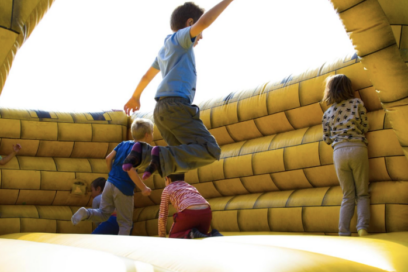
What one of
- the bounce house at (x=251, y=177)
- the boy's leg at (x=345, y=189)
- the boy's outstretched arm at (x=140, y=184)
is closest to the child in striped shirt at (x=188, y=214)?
the boy's outstretched arm at (x=140, y=184)

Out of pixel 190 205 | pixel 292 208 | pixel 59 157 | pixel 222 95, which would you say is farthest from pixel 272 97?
pixel 59 157

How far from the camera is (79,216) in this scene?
7.31 ft

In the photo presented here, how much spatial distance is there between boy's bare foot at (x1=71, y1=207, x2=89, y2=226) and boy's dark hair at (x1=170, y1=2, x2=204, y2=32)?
1.17 meters

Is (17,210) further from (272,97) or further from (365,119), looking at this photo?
(365,119)

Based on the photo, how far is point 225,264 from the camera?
2.74ft

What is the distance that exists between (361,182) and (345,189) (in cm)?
7

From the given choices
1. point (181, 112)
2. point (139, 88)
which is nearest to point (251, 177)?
point (139, 88)

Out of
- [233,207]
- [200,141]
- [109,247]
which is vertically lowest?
[233,207]

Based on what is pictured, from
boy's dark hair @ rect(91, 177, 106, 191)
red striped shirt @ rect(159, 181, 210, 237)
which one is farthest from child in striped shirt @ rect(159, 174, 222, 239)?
→ boy's dark hair @ rect(91, 177, 106, 191)

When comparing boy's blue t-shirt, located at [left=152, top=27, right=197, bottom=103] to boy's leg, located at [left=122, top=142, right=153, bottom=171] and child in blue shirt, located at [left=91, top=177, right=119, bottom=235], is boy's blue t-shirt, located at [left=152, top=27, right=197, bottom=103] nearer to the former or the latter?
boy's leg, located at [left=122, top=142, right=153, bottom=171]

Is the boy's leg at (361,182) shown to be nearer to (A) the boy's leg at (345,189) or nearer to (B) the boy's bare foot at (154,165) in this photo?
(A) the boy's leg at (345,189)

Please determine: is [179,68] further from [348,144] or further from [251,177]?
[251,177]

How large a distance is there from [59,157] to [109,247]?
1.99 metres

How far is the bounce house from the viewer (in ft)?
3.12
